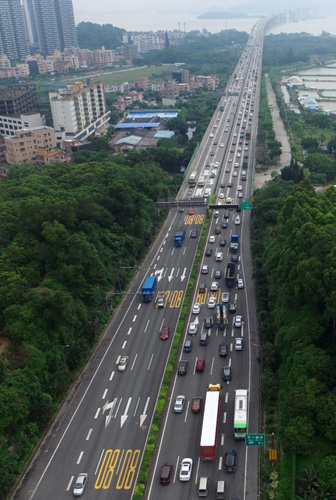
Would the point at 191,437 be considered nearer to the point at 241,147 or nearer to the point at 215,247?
the point at 215,247

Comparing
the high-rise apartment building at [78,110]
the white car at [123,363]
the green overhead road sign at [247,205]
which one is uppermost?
the high-rise apartment building at [78,110]

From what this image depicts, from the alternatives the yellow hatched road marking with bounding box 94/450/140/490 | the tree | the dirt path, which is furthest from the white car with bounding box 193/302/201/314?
the dirt path

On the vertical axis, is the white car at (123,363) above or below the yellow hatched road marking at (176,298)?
below

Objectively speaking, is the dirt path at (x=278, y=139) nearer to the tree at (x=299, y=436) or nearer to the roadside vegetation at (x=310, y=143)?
the roadside vegetation at (x=310, y=143)

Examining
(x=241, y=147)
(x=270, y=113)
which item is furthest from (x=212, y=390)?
(x=270, y=113)

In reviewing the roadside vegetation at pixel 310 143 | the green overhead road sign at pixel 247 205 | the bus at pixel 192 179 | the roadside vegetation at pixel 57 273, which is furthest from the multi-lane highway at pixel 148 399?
the roadside vegetation at pixel 310 143

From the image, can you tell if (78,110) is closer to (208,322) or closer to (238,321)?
(208,322)
